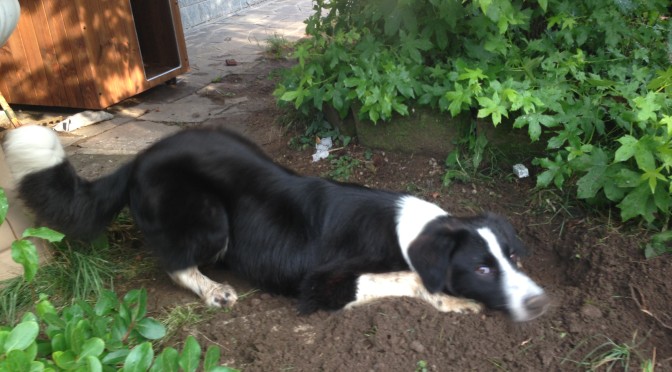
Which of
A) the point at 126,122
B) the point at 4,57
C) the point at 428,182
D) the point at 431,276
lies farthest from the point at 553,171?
the point at 4,57

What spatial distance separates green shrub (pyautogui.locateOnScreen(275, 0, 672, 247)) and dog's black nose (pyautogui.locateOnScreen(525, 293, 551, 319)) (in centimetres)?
81

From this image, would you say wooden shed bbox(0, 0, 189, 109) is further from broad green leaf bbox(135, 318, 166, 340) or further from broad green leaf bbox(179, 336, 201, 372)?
broad green leaf bbox(179, 336, 201, 372)

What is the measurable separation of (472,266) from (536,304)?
0.95 feet

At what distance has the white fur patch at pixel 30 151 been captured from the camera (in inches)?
102

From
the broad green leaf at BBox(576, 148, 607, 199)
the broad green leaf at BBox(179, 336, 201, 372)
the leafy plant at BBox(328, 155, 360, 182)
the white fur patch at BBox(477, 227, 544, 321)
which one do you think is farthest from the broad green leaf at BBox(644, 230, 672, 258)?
the broad green leaf at BBox(179, 336, 201, 372)

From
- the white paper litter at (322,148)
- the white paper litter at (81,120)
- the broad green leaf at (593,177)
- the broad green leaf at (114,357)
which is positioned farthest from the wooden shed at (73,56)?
the broad green leaf at (593,177)

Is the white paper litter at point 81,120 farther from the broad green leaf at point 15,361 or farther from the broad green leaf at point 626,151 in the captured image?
the broad green leaf at point 626,151

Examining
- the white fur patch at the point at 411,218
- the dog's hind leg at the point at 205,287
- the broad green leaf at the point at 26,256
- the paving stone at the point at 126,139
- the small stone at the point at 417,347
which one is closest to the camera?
the broad green leaf at the point at 26,256

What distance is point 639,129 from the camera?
3.11m

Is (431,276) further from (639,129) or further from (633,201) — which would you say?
(639,129)

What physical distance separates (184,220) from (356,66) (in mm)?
1738

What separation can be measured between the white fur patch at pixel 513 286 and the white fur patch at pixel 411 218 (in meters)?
0.26

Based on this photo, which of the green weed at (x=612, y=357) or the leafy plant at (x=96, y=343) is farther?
the green weed at (x=612, y=357)

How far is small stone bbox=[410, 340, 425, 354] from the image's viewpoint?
227 centimetres
